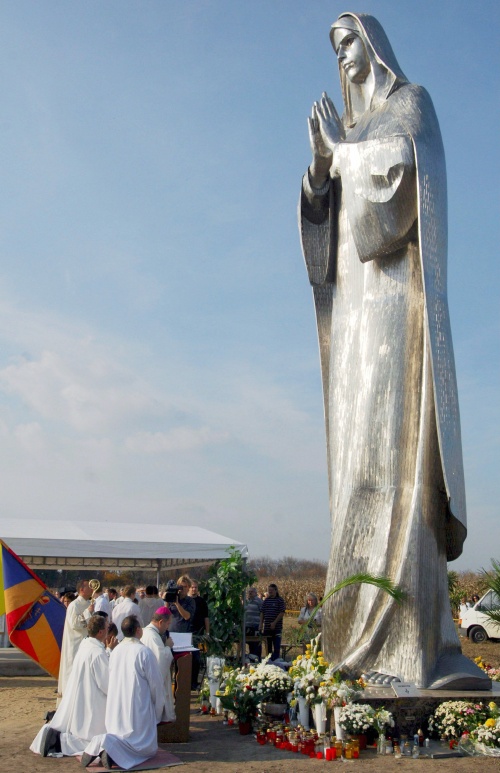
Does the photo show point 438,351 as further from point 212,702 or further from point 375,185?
point 212,702

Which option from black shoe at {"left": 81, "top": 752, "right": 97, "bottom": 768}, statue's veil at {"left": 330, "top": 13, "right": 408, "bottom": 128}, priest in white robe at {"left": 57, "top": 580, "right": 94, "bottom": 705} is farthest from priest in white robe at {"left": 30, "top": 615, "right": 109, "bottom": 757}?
statue's veil at {"left": 330, "top": 13, "right": 408, "bottom": 128}

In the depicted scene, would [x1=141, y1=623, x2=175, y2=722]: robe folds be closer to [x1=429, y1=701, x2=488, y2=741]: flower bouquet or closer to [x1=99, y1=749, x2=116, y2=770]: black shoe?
[x1=99, y1=749, x2=116, y2=770]: black shoe

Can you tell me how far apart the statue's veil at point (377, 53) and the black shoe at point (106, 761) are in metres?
7.34

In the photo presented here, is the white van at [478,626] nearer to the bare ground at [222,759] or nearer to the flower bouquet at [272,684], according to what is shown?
the bare ground at [222,759]

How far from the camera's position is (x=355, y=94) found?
8859mm

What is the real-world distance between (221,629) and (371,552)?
4.82 metres

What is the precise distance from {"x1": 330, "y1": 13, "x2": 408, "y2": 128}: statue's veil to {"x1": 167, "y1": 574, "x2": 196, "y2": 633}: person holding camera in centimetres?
712

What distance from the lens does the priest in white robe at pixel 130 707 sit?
594 centimetres

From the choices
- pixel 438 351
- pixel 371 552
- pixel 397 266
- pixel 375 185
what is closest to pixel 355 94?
pixel 375 185

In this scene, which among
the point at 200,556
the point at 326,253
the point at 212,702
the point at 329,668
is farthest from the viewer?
the point at 200,556

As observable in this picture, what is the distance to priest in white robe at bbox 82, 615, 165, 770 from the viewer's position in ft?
19.5

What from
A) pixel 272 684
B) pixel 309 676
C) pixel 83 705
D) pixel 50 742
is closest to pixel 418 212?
pixel 309 676

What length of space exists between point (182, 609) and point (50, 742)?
414 cm

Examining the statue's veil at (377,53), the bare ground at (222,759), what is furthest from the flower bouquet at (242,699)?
the statue's veil at (377,53)
